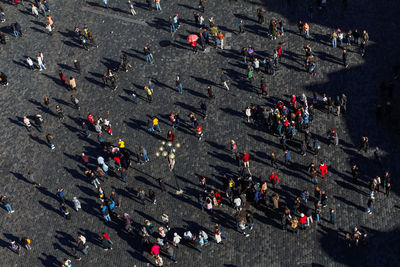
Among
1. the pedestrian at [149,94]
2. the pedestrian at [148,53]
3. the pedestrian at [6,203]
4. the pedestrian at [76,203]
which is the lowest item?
the pedestrian at [6,203]

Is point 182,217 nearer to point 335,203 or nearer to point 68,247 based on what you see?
point 68,247

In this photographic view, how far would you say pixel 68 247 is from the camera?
44.9 m

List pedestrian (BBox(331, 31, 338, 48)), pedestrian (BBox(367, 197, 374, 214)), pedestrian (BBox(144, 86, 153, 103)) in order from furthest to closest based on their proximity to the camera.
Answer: pedestrian (BBox(331, 31, 338, 48)) < pedestrian (BBox(144, 86, 153, 103)) < pedestrian (BBox(367, 197, 374, 214))

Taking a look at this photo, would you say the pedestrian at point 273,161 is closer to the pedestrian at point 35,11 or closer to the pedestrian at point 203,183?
the pedestrian at point 203,183

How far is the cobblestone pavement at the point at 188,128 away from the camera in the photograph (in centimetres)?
4356

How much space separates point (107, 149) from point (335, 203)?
62.4 ft

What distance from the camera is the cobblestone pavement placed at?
4356cm

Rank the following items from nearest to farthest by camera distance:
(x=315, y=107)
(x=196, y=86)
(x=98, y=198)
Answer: (x=98, y=198) < (x=315, y=107) < (x=196, y=86)

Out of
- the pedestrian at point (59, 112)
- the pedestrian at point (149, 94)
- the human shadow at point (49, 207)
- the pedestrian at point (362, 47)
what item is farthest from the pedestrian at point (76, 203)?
the pedestrian at point (362, 47)

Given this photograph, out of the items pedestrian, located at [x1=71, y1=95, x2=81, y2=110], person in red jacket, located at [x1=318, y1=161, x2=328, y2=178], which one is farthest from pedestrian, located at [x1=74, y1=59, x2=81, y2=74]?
person in red jacket, located at [x1=318, y1=161, x2=328, y2=178]

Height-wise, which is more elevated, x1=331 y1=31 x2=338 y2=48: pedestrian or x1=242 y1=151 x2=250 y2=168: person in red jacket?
x1=331 y1=31 x2=338 y2=48: pedestrian

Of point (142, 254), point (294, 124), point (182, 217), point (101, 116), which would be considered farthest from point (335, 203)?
point (101, 116)

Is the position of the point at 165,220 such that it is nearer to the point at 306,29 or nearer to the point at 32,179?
the point at 32,179

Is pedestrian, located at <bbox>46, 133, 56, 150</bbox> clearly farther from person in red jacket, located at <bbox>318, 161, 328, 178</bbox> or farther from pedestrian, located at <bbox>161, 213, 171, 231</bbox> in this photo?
person in red jacket, located at <bbox>318, 161, 328, 178</bbox>
